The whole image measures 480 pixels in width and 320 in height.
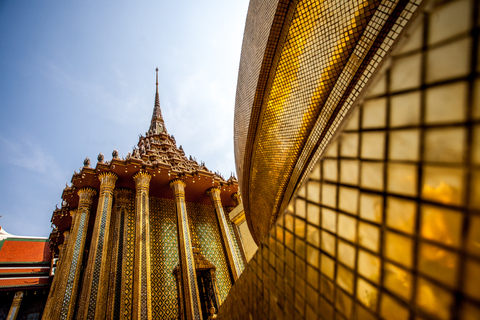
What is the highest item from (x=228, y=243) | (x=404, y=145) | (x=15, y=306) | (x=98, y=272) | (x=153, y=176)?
(x=153, y=176)

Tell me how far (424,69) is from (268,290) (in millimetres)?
851

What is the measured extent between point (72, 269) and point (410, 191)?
360 inches

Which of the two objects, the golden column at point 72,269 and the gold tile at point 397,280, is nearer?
the gold tile at point 397,280

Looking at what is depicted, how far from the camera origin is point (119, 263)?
8.07 meters

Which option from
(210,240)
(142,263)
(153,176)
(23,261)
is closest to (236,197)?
(210,240)

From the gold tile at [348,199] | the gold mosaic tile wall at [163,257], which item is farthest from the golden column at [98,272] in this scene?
the gold tile at [348,199]

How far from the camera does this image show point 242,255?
33.0 ft

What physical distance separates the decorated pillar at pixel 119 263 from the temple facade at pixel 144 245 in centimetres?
3

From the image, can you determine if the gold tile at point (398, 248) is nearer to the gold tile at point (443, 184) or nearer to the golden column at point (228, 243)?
the gold tile at point (443, 184)

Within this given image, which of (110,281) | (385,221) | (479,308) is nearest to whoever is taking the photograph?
(479,308)

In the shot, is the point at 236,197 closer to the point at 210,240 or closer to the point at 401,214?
the point at 210,240

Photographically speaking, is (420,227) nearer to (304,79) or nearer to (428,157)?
(428,157)

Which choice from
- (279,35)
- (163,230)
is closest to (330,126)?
(279,35)

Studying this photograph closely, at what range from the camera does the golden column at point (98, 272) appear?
6.16 m
